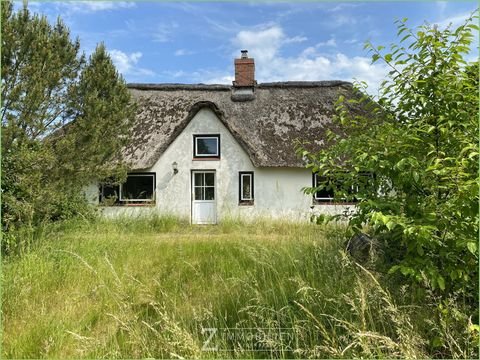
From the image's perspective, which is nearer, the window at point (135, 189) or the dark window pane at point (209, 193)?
the window at point (135, 189)

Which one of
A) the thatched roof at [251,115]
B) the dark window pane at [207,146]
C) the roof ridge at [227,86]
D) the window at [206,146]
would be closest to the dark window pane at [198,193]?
the window at [206,146]

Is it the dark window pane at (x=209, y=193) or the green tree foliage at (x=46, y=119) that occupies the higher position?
the green tree foliage at (x=46, y=119)

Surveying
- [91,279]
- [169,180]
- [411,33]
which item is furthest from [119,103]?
[411,33]

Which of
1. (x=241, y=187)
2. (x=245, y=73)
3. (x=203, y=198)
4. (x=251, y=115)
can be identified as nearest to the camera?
(x=241, y=187)

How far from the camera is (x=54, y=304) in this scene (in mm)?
3834

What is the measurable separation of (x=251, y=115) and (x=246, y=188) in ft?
11.7

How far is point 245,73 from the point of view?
54.8 ft

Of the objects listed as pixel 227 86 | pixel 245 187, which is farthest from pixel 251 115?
pixel 245 187

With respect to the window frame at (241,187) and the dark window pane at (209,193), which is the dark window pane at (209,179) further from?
the window frame at (241,187)

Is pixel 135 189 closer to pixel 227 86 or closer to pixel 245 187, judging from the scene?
pixel 245 187

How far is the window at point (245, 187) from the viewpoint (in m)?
14.2

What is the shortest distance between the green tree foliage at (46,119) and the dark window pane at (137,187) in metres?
5.10

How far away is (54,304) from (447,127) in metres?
4.26

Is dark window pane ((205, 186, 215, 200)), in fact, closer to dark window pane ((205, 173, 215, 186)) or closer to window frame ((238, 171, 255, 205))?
dark window pane ((205, 173, 215, 186))
